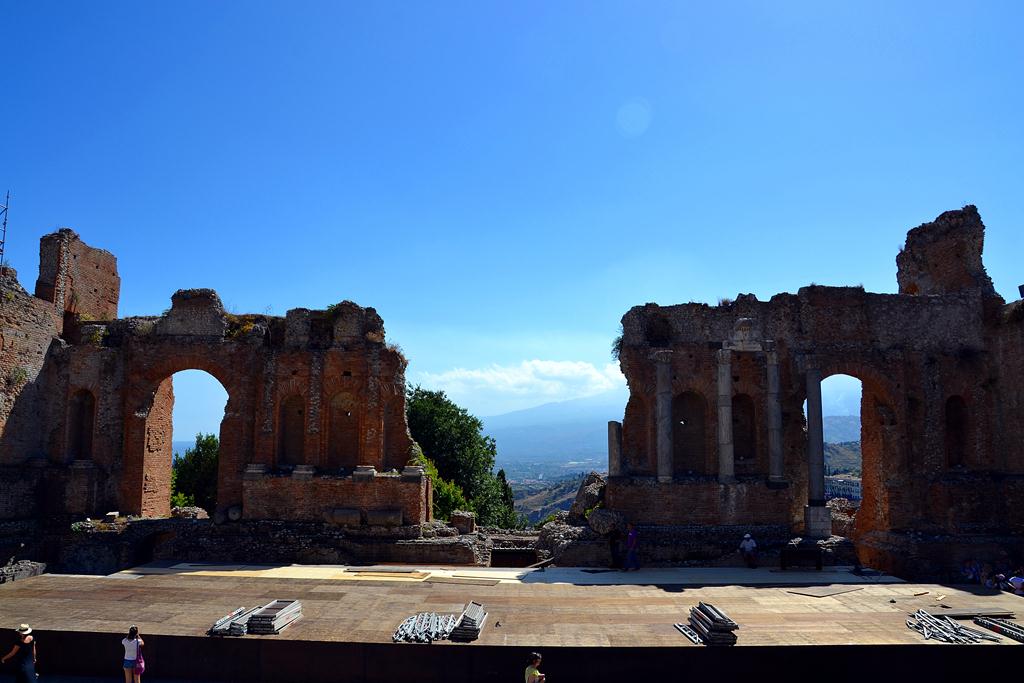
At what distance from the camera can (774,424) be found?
73.5ft

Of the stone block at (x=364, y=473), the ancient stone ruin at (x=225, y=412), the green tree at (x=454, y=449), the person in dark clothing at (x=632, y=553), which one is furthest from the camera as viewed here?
the green tree at (x=454, y=449)

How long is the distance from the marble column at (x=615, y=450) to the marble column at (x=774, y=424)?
4.60 m

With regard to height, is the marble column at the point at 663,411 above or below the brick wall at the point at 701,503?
above

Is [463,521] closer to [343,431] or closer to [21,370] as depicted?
[343,431]

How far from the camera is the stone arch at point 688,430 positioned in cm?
2370

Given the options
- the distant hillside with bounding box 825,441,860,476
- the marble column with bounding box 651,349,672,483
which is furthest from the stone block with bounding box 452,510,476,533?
the distant hillside with bounding box 825,441,860,476

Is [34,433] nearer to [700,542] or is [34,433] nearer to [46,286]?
[46,286]

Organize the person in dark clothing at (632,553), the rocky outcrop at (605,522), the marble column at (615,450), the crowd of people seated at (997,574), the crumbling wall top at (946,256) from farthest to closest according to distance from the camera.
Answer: the crumbling wall top at (946,256) → the marble column at (615,450) → the rocky outcrop at (605,522) → the person in dark clothing at (632,553) → the crowd of people seated at (997,574)

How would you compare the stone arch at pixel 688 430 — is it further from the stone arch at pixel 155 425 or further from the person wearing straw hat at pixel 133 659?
the person wearing straw hat at pixel 133 659

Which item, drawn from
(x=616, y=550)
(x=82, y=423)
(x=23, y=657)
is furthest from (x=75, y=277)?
(x=616, y=550)

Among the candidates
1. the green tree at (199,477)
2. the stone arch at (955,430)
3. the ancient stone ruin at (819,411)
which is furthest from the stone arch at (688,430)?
the green tree at (199,477)

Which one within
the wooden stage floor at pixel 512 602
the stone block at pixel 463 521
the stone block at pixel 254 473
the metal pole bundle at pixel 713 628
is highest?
the stone block at pixel 254 473

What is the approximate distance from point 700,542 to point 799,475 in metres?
4.91

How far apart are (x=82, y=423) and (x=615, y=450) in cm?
1815
